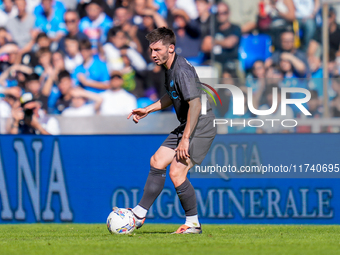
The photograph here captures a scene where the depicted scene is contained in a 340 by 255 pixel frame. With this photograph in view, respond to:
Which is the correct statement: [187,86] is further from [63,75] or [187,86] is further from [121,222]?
[63,75]

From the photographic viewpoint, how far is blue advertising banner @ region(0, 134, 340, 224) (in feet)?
23.5

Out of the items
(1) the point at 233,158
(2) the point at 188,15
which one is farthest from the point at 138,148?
(2) the point at 188,15

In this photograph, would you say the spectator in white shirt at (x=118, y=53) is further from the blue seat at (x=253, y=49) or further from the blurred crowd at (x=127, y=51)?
the blue seat at (x=253, y=49)

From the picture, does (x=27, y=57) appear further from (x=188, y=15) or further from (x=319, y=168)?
(x=319, y=168)

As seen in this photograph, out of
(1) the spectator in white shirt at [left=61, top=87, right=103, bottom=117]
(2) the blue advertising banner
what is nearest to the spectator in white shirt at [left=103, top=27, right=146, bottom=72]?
(1) the spectator in white shirt at [left=61, top=87, right=103, bottom=117]

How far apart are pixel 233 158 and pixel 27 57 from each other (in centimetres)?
430

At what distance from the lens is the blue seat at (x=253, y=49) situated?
A: 846 cm

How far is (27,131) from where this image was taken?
821 centimetres

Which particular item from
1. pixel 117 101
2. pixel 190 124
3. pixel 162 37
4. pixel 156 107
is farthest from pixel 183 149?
pixel 117 101

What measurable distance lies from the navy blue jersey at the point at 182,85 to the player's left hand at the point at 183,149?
37 centimetres

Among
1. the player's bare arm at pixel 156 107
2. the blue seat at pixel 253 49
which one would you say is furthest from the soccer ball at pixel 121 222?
the blue seat at pixel 253 49

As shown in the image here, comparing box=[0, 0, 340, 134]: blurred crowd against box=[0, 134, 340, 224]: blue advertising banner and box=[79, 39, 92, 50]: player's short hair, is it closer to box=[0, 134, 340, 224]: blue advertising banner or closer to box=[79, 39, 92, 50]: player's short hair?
box=[79, 39, 92, 50]: player's short hair

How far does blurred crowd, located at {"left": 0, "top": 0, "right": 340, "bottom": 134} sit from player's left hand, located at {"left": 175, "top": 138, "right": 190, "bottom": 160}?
2615mm

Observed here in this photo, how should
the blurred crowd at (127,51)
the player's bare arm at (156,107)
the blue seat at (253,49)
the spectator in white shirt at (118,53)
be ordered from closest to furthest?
the player's bare arm at (156,107)
the blurred crowd at (127,51)
the blue seat at (253,49)
the spectator in white shirt at (118,53)
